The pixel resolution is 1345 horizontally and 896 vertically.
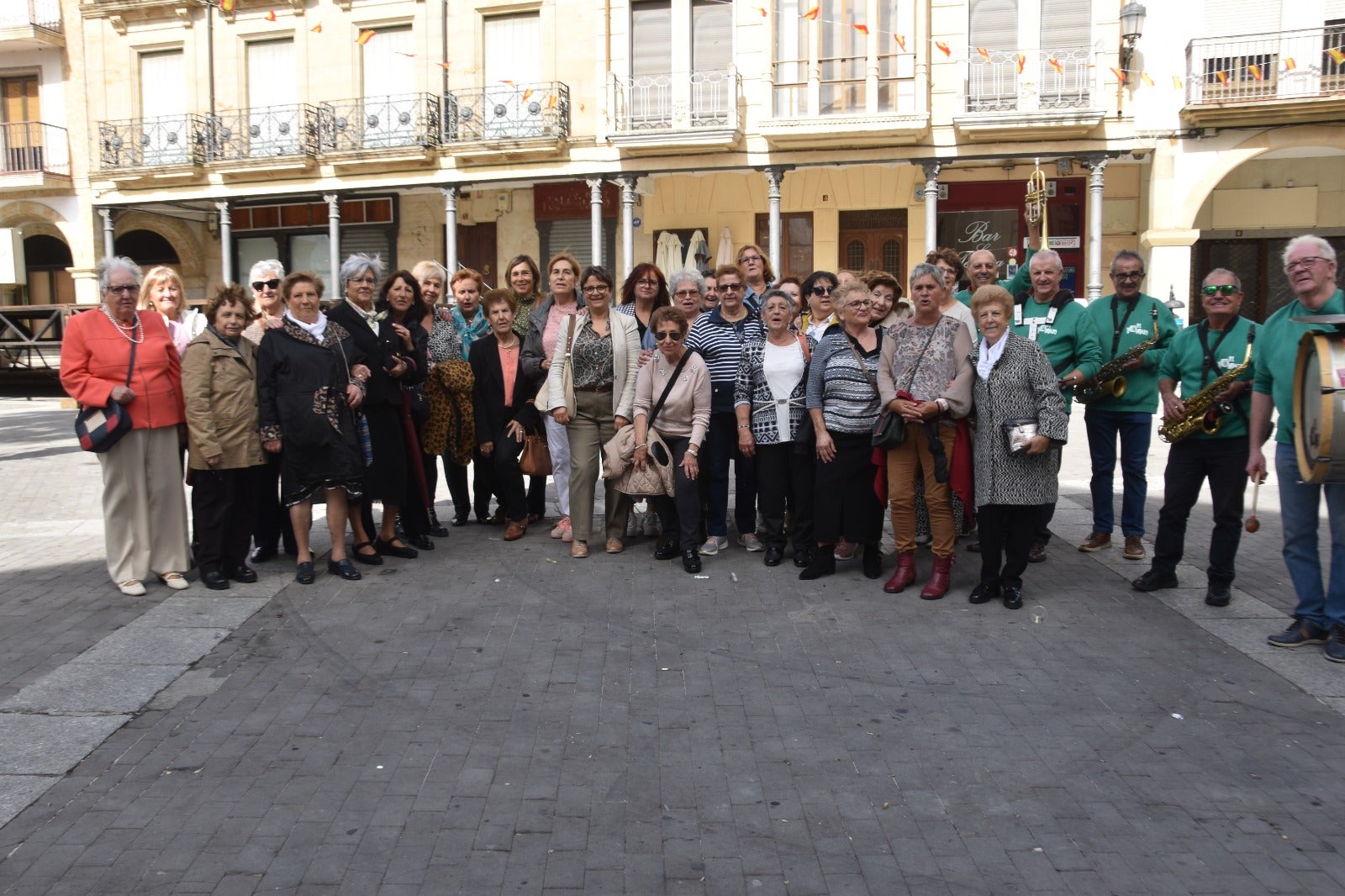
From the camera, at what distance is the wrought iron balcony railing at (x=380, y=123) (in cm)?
2348

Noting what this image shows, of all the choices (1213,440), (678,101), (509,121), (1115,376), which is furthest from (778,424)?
(509,121)

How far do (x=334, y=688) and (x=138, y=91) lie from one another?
1003 inches

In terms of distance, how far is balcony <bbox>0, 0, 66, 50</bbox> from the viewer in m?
25.7

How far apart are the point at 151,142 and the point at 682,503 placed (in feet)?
76.6

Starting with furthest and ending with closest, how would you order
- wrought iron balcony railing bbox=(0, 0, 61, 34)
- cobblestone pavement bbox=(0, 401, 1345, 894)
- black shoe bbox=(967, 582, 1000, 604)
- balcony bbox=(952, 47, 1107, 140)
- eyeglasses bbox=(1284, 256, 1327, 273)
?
1. wrought iron balcony railing bbox=(0, 0, 61, 34)
2. balcony bbox=(952, 47, 1107, 140)
3. black shoe bbox=(967, 582, 1000, 604)
4. eyeglasses bbox=(1284, 256, 1327, 273)
5. cobblestone pavement bbox=(0, 401, 1345, 894)

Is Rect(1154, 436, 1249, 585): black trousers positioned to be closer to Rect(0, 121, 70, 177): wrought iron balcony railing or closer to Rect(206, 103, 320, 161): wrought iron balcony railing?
Rect(206, 103, 320, 161): wrought iron balcony railing

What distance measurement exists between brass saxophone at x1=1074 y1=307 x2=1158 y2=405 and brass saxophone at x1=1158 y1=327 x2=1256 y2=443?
83 cm

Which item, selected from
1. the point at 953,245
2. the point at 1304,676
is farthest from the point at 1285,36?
the point at 1304,676

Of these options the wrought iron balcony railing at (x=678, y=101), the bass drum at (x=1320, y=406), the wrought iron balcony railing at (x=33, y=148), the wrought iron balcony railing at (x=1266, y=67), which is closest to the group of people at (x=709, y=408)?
the bass drum at (x=1320, y=406)

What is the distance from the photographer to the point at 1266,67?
19.8m

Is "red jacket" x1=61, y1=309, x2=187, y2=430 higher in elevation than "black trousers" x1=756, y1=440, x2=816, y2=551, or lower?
higher

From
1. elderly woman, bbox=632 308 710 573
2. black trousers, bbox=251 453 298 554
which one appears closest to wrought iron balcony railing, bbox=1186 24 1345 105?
elderly woman, bbox=632 308 710 573

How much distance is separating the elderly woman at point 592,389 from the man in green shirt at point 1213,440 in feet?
10.9

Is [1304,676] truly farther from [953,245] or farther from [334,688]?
[953,245]
